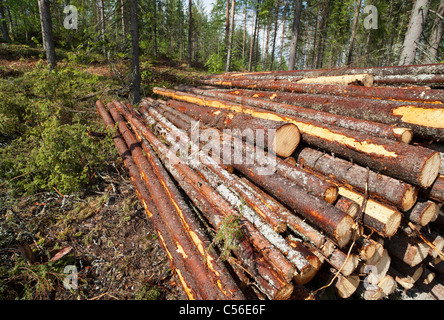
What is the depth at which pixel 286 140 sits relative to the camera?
3.33 m

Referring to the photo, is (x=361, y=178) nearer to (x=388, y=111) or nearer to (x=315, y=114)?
(x=388, y=111)

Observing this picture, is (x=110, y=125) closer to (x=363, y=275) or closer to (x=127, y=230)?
(x=127, y=230)

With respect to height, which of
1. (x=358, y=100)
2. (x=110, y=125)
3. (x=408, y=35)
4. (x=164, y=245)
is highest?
(x=408, y=35)

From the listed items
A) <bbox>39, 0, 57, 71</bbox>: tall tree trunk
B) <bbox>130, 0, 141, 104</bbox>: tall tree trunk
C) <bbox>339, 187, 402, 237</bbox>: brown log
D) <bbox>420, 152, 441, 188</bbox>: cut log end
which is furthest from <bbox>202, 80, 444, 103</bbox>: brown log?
<bbox>39, 0, 57, 71</bbox>: tall tree trunk

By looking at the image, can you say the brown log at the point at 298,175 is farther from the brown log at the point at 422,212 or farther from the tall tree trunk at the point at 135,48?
the tall tree trunk at the point at 135,48

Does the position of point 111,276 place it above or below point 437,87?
below

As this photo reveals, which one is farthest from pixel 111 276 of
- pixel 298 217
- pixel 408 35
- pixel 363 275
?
pixel 408 35

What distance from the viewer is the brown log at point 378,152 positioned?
232cm

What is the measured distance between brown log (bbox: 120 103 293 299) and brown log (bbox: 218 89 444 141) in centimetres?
232

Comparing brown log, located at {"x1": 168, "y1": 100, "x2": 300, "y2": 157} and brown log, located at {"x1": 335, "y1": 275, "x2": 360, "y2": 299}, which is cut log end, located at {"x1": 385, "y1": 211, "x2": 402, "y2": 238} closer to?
brown log, located at {"x1": 335, "y1": 275, "x2": 360, "y2": 299}

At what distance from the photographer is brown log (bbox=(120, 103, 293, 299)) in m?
2.00

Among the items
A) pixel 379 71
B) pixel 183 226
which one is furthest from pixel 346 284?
pixel 379 71

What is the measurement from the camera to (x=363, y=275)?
2.57m

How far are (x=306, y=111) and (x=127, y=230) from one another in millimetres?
3783
